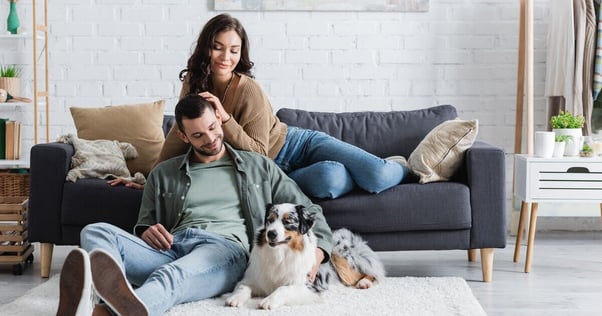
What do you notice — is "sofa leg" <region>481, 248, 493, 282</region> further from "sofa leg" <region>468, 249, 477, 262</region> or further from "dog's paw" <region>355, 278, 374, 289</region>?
"dog's paw" <region>355, 278, 374, 289</region>

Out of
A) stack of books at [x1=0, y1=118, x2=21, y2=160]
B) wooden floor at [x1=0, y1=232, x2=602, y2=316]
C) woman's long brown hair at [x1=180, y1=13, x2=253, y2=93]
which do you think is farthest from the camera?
stack of books at [x1=0, y1=118, x2=21, y2=160]

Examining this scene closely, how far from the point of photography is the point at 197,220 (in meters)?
2.95

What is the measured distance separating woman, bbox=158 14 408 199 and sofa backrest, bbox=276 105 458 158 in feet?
1.43

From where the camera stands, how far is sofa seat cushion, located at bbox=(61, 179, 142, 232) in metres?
3.39

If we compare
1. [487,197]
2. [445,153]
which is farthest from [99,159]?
[487,197]

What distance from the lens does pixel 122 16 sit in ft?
15.4

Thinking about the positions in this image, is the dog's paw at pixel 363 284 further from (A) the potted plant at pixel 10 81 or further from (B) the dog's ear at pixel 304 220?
(A) the potted plant at pixel 10 81

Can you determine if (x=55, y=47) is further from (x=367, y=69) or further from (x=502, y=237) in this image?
(x=502, y=237)

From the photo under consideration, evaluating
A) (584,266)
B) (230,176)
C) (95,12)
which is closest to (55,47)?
(95,12)

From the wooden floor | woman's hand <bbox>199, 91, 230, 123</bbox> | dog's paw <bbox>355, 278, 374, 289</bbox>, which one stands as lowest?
the wooden floor

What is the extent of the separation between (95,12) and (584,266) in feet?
10.0

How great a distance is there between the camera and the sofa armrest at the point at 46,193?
3463 millimetres

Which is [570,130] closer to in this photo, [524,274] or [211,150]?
[524,274]

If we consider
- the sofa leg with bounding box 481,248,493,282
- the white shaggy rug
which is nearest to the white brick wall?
the sofa leg with bounding box 481,248,493,282
